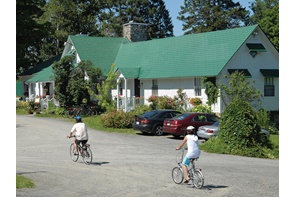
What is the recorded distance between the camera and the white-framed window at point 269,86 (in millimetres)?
37000

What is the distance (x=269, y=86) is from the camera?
37.2 m

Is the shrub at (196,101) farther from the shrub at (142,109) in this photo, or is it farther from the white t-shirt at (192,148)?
the white t-shirt at (192,148)

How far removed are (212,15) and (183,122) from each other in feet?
150

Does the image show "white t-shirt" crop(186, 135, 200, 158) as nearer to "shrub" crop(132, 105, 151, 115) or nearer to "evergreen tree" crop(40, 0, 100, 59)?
"shrub" crop(132, 105, 151, 115)

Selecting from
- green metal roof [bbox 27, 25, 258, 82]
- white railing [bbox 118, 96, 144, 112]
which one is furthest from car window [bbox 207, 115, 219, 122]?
white railing [bbox 118, 96, 144, 112]

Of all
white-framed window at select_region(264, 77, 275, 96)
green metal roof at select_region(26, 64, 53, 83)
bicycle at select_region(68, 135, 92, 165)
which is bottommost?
bicycle at select_region(68, 135, 92, 165)

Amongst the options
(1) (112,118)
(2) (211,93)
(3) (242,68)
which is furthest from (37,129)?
(3) (242,68)

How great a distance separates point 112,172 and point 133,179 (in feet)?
4.98

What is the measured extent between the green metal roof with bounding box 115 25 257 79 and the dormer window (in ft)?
2.36

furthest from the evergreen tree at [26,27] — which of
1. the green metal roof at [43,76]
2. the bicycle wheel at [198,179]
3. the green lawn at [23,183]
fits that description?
the bicycle wheel at [198,179]

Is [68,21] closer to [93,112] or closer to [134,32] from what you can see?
[134,32]

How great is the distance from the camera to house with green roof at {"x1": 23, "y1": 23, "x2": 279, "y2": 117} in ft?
118

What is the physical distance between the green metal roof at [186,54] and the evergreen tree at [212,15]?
82.6 ft
